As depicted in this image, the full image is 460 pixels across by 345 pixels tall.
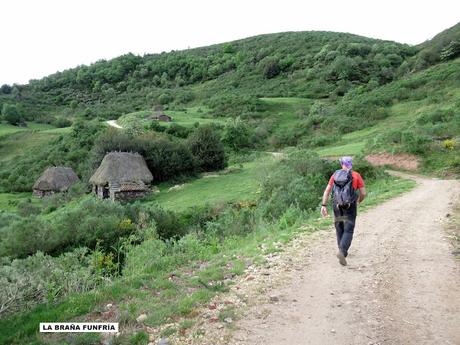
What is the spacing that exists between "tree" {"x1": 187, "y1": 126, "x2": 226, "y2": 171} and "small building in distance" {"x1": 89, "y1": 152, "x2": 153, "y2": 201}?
4.79 metres

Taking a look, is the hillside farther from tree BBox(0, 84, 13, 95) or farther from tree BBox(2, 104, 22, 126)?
tree BBox(0, 84, 13, 95)

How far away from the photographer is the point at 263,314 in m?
5.38

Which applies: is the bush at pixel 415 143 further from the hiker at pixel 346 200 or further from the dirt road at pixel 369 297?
the hiker at pixel 346 200

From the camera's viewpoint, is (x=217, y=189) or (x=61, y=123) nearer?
(x=217, y=189)

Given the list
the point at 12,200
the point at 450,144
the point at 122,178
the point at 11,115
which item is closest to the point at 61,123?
the point at 11,115

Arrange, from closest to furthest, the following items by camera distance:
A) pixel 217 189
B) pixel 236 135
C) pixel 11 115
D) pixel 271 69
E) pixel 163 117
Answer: pixel 217 189
pixel 236 135
pixel 163 117
pixel 11 115
pixel 271 69

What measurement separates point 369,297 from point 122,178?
2818 centimetres

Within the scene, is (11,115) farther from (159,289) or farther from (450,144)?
(159,289)

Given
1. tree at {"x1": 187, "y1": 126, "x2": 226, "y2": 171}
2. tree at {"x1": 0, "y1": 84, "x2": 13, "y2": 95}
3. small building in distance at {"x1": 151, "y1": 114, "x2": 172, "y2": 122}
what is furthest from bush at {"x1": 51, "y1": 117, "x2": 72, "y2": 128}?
tree at {"x1": 187, "y1": 126, "x2": 226, "y2": 171}

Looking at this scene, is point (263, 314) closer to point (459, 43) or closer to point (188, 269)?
point (188, 269)

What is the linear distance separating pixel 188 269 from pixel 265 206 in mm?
8043

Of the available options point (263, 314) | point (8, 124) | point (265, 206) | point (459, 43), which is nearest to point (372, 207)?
point (265, 206)

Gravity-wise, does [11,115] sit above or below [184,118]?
above

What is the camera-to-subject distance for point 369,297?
5.75 meters
